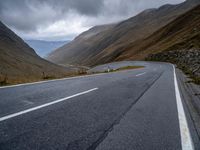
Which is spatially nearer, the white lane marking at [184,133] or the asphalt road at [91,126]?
the asphalt road at [91,126]

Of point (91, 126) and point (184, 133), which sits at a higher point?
point (91, 126)

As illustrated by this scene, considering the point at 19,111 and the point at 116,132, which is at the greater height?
the point at 19,111

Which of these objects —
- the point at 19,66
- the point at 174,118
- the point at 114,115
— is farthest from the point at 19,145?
the point at 19,66

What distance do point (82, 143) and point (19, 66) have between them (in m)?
59.0

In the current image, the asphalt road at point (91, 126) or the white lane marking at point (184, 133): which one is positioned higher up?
the asphalt road at point (91, 126)

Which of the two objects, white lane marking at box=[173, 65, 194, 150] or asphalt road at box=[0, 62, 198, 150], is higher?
asphalt road at box=[0, 62, 198, 150]

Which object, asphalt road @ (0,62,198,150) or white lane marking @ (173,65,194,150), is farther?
white lane marking @ (173,65,194,150)

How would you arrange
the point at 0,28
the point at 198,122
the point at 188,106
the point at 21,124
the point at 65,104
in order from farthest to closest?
the point at 0,28 → the point at 188,106 → the point at 65,104 → the point at 198,122 → the point at 21,124

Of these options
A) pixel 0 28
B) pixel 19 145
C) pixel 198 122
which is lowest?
pixel 198 122

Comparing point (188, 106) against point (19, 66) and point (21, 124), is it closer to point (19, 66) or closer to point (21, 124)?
point (21, 124)

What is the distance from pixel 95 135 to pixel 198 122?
2384 mm

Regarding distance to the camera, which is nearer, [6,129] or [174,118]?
[6,129]

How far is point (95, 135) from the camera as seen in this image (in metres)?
3.43

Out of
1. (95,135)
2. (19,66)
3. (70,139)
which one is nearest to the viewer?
(70,139)
